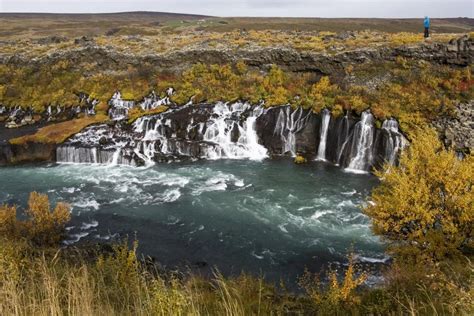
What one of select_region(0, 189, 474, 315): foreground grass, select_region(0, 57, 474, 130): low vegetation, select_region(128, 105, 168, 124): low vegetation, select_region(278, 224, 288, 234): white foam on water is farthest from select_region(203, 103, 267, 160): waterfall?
select_region(0, 189, 474, 315): foreground grass

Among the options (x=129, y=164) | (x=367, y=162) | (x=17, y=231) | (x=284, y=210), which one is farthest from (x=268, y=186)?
(x=17, y=231)

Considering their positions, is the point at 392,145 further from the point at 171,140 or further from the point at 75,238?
the point at 75,238

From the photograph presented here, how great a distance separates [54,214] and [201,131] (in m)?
19.1

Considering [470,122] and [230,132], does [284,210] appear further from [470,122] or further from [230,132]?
[470,122]

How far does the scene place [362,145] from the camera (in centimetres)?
3506

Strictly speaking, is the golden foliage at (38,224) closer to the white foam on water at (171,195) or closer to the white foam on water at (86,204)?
the white foam on water at (86,204)

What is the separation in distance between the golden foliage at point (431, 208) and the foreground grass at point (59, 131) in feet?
102

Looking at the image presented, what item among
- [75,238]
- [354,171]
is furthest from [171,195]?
[354,171]

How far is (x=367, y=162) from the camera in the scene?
34.4 meters

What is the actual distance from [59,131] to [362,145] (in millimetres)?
28609

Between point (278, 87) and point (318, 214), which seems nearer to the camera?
point (318, 214)

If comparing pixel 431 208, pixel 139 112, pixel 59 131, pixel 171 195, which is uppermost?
pixel 139 112

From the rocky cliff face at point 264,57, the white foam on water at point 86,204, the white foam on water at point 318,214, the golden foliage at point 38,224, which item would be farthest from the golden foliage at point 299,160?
the golden foliage at point 38,224

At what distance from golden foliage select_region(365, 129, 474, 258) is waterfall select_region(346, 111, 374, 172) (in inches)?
657
